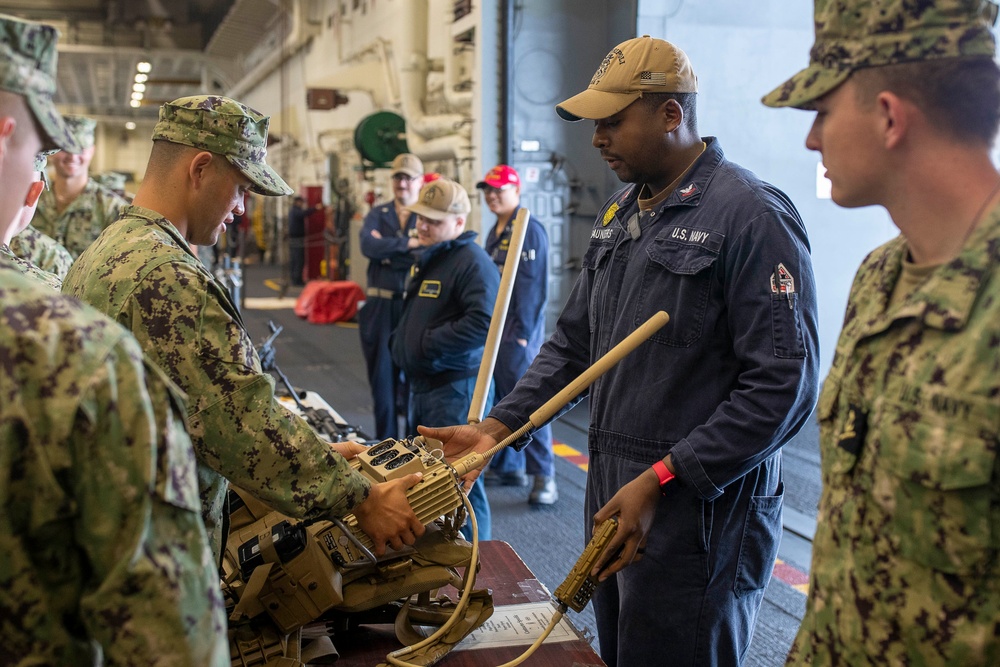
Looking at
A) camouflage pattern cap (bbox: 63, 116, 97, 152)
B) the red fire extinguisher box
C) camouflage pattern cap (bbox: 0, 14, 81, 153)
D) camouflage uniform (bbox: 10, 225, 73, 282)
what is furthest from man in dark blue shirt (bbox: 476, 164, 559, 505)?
the red fire extinguisher box

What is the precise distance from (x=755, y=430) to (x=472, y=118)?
5.77 meters

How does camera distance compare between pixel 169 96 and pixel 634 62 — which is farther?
pixel 169 96

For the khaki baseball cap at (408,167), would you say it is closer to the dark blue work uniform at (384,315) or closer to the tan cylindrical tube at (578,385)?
the dark blue work uniform at (384,315)

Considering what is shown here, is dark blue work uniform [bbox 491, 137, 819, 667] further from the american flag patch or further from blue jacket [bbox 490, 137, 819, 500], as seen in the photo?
the american flag patch

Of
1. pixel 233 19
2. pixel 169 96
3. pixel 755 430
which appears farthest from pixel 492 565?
pixel 169 96

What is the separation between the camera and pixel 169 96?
920 inches

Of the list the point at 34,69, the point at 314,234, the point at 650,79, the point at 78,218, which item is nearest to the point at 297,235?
the point at 314,234

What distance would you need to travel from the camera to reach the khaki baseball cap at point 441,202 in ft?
12.6

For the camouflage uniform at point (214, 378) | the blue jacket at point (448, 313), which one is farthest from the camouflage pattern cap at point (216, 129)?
the blue jacket at point (448, 313)

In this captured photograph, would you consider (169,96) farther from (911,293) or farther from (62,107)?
(911,293)

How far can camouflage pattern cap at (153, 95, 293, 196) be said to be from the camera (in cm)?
170

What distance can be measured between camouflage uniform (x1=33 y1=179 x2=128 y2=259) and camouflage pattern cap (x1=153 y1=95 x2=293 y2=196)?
335 cm

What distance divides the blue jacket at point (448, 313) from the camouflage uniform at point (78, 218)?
201cm

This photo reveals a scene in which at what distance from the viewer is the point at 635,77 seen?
5.88 feet
